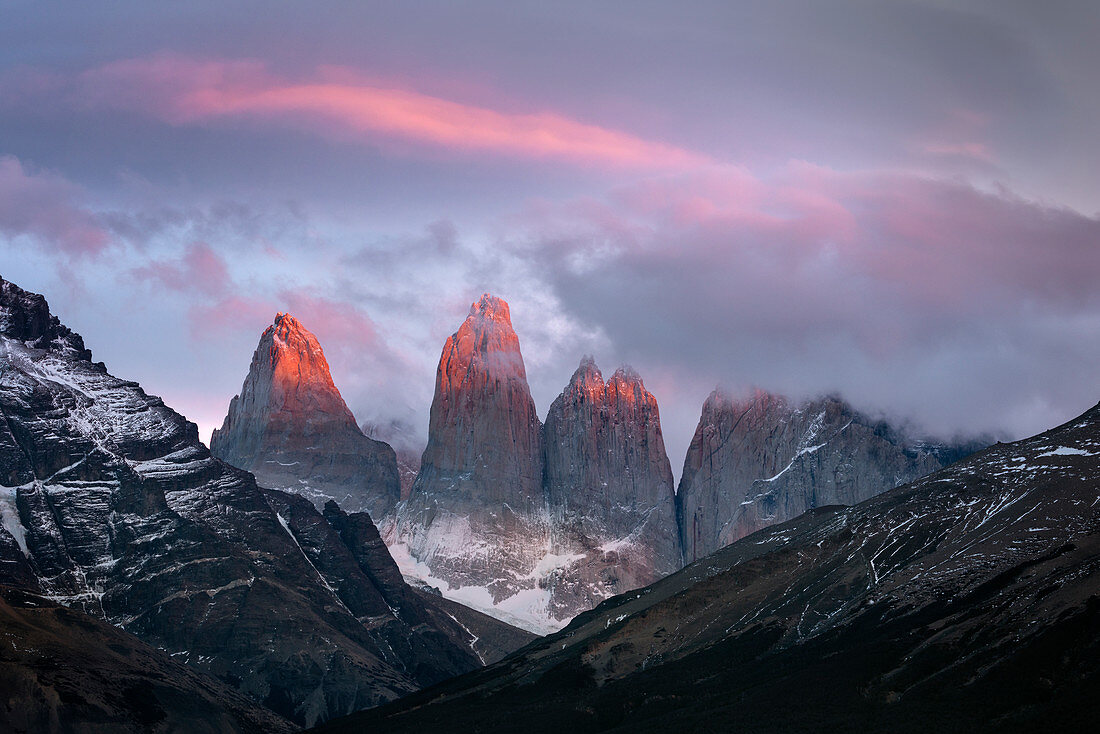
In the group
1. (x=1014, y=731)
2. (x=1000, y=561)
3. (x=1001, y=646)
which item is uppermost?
(x=1000, y=561)

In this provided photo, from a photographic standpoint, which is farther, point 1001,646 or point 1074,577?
point 1074,577

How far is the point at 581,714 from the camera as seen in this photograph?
195875 mm

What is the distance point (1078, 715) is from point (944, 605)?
194 ft

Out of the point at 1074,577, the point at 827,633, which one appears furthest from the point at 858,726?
A: the point at 827,633

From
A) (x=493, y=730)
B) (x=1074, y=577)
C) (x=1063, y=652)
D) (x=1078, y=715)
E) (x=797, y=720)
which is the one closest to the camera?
(x=1078, y=715)

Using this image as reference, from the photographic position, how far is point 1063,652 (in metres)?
142

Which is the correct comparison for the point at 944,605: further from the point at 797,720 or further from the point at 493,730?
the point at 493,730

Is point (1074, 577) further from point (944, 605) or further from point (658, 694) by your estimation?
point (658, 694)

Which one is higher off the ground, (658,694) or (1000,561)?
(1000,561)

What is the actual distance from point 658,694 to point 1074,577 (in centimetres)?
6343

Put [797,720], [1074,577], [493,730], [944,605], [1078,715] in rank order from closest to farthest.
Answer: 1. [1078,715]
2. [797,720]
3. [1074,577]
4. [944,605]
5. [493,730]

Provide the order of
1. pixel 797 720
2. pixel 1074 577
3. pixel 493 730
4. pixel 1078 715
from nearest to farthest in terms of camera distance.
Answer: pixel 1078 715 → pixel 797 720 → pixel 1074 577 → pixel 493 730

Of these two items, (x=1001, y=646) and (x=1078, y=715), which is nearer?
(x=1078, y=715)

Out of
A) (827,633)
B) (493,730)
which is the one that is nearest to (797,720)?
(827,633)
